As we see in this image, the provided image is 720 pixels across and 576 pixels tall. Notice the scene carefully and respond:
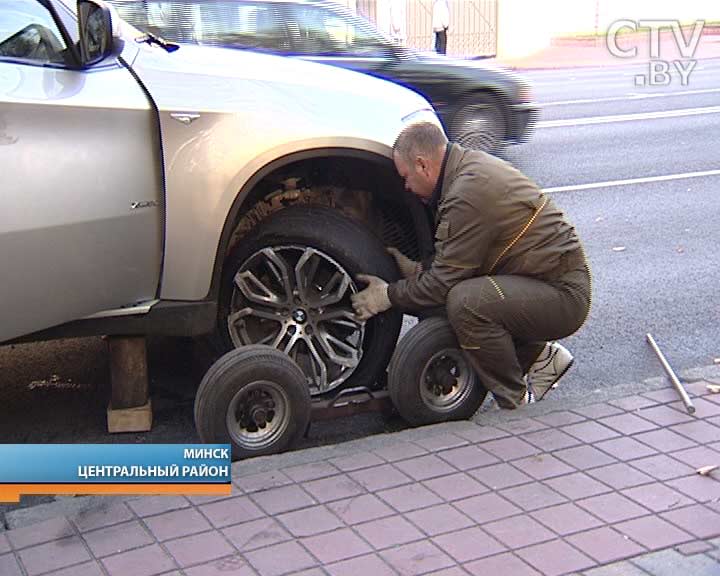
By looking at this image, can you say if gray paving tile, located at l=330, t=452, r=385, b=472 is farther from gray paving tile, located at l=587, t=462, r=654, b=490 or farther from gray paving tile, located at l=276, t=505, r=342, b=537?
gray paving tile, located at l=587, t=462, r=654, b=490

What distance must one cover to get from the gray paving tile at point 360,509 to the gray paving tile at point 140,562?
63 centimetres

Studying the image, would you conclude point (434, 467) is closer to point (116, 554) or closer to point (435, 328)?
point (435, 328)

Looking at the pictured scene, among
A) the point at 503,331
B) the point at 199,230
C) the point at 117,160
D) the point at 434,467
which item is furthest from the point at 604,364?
the point at 117,160

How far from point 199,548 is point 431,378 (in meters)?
1.46

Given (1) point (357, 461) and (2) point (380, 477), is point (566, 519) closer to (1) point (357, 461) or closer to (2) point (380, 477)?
(2) point (380, 477)

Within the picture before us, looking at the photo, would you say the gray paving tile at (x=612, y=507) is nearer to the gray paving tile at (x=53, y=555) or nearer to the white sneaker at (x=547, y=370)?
the white sneaker at (x=547, y=370)

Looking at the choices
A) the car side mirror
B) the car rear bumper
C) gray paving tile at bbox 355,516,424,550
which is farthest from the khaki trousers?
the car rear bumper

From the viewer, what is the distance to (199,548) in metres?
3.39

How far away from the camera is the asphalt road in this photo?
486 centimetres

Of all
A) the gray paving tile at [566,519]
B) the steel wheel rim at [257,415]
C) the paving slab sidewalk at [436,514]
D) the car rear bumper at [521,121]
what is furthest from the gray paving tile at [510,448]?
the car rear bumper at [521,121]

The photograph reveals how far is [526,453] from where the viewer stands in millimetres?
4078

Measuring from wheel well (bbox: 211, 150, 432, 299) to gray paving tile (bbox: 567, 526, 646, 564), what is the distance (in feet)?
5.46

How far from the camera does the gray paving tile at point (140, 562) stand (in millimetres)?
3248

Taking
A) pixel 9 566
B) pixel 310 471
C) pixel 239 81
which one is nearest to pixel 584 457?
pixel 310 471
